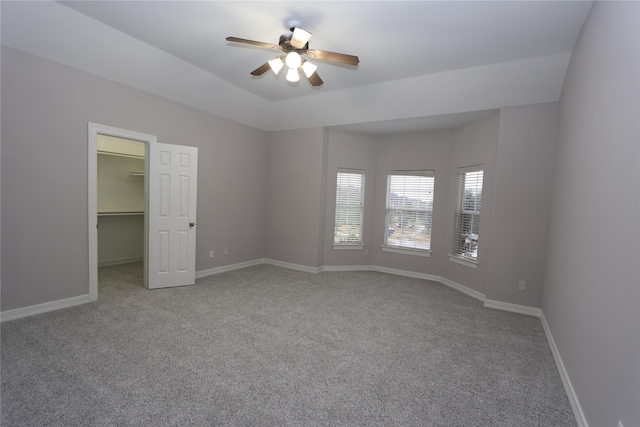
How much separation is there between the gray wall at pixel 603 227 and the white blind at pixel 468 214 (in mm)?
1689

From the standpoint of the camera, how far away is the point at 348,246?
5.57m

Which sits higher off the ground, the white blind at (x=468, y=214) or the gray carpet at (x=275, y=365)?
the white blind at (x=468, y=214)

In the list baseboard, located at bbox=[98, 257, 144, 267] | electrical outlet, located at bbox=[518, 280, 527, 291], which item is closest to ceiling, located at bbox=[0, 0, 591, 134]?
electrical outlet, located at bbox=[518, 280, 527, 291]

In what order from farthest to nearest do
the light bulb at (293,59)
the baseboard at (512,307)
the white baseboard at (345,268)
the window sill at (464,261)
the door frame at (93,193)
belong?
the white baseboard at (345,268) → the window sill at (464,261) → the baseboard at (512,307) → the door frame at (93,193) → the light bulb at (293,59)

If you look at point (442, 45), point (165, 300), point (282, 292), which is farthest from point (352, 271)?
point (442, 45)

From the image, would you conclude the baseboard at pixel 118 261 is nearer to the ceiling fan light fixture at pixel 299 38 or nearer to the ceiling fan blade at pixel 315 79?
the ceiling fan blade at pixel 315 79

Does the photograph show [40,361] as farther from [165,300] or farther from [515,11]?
[515,11]

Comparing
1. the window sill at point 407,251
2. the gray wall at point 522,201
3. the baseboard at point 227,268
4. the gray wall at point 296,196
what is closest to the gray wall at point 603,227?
the gray wall at point 522,201

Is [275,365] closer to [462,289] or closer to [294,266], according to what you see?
[294,266]

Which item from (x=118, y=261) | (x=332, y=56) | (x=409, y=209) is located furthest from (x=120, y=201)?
(x=409, y=209)

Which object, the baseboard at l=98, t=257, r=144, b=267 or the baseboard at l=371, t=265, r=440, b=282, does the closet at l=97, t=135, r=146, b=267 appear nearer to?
the baseboard at l=98, t=257, r=144, b=267

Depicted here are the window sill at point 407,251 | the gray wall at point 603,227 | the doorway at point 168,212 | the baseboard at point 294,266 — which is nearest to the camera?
the gray wall at point 603,227

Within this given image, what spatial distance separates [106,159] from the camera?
5262 mm

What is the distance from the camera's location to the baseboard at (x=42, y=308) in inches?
114
